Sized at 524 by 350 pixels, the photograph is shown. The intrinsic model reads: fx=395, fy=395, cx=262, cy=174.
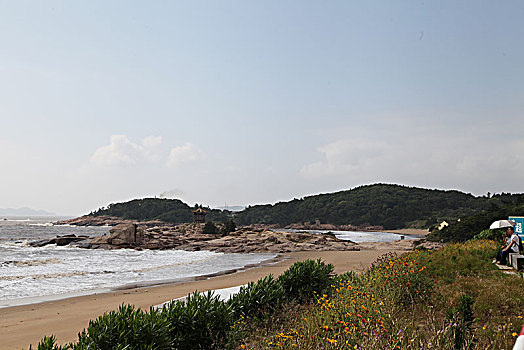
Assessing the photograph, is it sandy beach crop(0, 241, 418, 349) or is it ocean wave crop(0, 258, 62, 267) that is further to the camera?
ocean wave crop(0, 258, 62, 267)

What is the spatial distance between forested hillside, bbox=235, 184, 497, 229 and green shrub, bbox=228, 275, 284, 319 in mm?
76097

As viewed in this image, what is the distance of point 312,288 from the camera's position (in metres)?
9.52

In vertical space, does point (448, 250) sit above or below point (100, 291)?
above

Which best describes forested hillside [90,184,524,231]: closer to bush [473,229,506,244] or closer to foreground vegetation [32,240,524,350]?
bush [473,229,506,244]

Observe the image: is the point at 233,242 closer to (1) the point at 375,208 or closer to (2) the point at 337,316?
(2) the point at 337,316

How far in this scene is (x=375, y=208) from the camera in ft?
307

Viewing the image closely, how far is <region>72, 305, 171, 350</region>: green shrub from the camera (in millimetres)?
4551

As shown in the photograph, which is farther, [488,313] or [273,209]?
[273,209]

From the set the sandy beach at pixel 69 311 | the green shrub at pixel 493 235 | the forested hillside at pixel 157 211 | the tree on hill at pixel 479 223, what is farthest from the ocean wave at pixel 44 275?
the forested hillside at pixel 157 211

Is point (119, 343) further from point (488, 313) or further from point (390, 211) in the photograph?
point (390, 211)

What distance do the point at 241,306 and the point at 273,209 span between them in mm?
105470

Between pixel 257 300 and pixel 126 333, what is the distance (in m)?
3.45

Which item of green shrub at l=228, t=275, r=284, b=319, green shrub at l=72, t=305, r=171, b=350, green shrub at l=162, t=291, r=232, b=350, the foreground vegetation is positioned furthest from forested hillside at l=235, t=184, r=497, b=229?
green shrub at l=72, t=305, r=171, b=350

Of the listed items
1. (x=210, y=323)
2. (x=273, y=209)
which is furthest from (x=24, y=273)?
(x=273, y=209)
